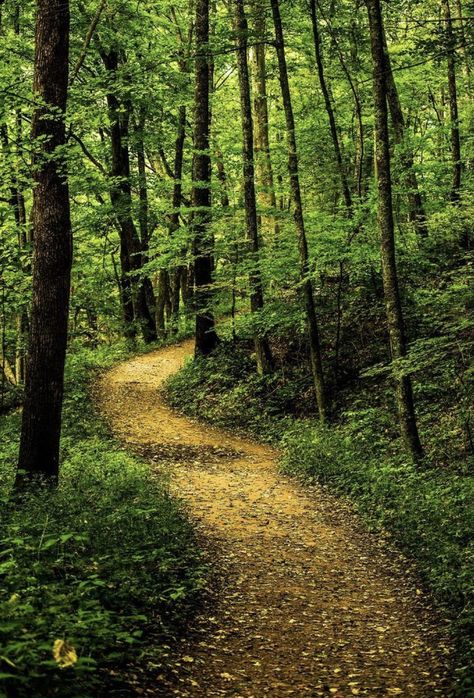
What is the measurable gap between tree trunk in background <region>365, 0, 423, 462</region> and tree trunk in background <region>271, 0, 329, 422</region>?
2904mm

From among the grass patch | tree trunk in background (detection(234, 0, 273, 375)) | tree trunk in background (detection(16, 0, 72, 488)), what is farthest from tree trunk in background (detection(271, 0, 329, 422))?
tree trunk in background (detection(16, 0, 72, 488))

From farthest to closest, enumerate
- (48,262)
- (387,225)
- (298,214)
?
(298,214) → (387,225) → (48,262)

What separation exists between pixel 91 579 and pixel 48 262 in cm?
481

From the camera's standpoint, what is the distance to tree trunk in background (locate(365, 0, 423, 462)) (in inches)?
408

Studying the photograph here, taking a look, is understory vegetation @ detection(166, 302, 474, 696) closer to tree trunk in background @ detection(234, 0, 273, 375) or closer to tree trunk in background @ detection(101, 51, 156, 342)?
tree trunk in background @ detection(234, 0, 273, 375)

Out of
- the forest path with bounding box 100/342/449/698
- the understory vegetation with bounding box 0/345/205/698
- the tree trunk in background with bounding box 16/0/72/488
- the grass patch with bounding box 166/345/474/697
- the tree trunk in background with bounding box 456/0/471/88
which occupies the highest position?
the tree trunk in background with bounding box 456/0/471/88

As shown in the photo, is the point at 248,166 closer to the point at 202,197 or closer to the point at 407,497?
the point at 202,197

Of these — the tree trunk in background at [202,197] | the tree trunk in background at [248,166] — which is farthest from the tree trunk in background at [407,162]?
the tree trunk in background at [202,197]

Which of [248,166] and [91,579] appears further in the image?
[248,166]

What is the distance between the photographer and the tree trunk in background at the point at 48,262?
875cm

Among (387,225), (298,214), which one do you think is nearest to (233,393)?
(298,214)

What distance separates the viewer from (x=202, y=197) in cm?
1928

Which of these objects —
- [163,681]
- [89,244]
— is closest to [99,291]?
[89,244]

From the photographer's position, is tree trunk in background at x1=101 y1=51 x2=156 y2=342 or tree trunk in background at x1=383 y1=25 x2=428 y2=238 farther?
tree trunk in background at x1=101 y1=51 x2=156 y2=342
